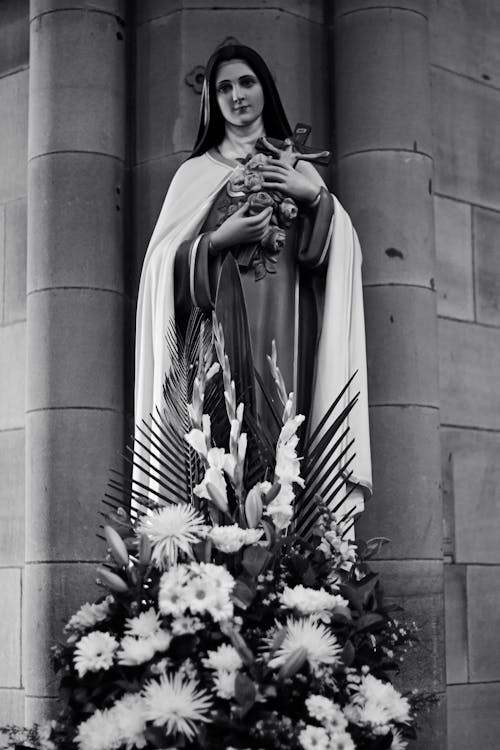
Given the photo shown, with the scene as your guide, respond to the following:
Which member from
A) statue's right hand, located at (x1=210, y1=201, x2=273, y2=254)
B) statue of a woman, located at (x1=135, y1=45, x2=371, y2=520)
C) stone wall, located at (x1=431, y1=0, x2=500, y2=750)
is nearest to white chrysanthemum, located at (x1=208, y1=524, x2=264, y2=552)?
statue of a woman, located at (x1=135, y1=45, x2=371, y2=520)

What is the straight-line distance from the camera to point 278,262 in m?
4.31

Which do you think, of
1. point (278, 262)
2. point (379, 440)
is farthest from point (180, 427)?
point (379, 440)

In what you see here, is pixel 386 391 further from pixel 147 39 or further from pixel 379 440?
pixel 147 39

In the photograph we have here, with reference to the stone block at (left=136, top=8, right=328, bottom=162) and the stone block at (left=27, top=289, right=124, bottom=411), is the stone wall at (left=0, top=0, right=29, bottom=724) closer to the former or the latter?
the stone block at (left=27, top=289, right=124, bottom=411)

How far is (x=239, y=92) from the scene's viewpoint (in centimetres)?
448

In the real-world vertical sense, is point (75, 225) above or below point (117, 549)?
above

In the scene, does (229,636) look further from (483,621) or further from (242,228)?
(483,621)

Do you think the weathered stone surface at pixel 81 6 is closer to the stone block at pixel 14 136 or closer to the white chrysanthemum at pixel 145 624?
the stone block at pixel 14 136

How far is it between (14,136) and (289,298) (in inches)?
89.8

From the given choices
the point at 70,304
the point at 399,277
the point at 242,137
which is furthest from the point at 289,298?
the point at 70,304

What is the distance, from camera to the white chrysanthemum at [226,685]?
100 inches

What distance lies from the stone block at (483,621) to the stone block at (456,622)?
0.10ft

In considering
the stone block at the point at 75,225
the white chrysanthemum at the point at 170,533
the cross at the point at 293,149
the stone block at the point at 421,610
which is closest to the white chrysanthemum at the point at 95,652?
the white chrysanthemum at the point at 170,533

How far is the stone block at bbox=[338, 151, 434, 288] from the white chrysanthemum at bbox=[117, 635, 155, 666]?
2.81 metres
